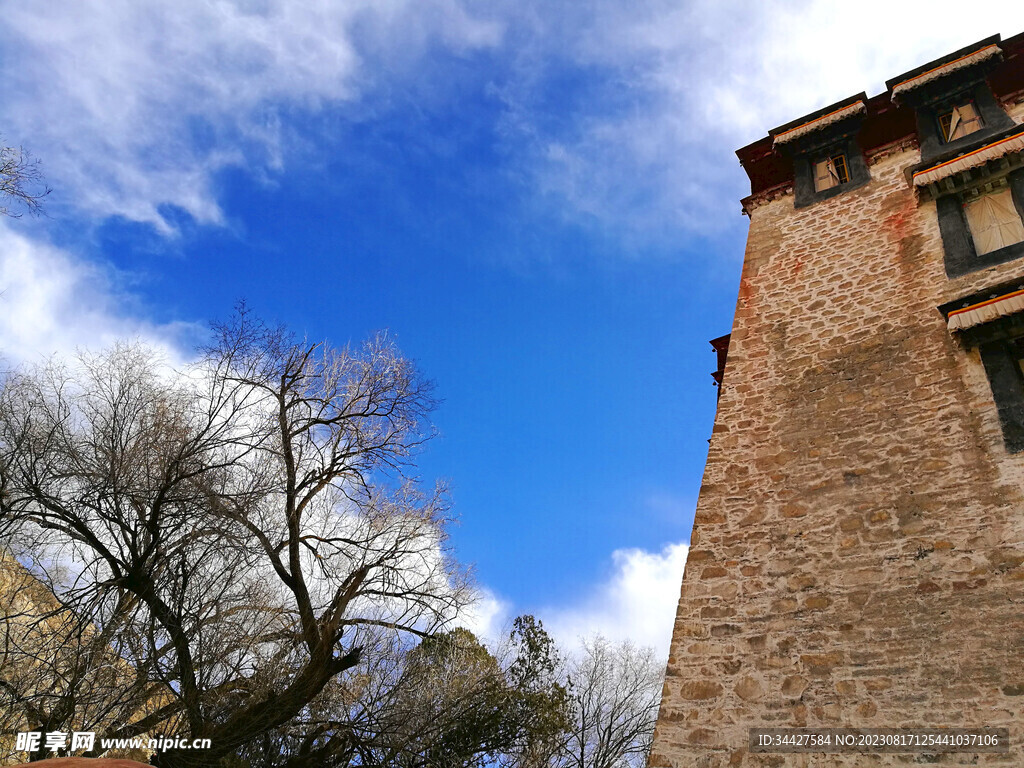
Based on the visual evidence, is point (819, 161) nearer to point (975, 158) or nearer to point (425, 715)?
point (975, 158)

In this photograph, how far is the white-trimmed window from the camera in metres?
8.34

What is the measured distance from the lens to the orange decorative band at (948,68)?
9.95 metres

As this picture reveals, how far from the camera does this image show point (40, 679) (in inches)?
277

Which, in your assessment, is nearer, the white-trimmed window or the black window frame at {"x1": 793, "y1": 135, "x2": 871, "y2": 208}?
the white-trimmed window

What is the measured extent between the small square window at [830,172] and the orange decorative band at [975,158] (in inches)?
56.6

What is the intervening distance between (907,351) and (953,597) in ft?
10.1

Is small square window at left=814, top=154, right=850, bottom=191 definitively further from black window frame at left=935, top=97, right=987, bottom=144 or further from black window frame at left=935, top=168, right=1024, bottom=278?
black window frame at left=935, top=168, right=1024, bottom=278

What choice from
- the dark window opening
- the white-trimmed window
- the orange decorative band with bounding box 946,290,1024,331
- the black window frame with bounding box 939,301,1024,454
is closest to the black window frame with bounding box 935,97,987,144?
the white-trimmed window

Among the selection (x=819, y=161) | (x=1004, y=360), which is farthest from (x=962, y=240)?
(x=819, y=161)

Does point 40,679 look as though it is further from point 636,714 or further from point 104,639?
point 636,714

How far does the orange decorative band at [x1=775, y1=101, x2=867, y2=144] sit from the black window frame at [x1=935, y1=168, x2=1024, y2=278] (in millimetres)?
2508

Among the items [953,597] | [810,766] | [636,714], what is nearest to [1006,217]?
[953,597]

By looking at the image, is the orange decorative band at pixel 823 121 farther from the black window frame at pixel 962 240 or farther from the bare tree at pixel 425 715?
the bare tree at pixel 425 715

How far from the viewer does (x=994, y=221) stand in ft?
28.2
